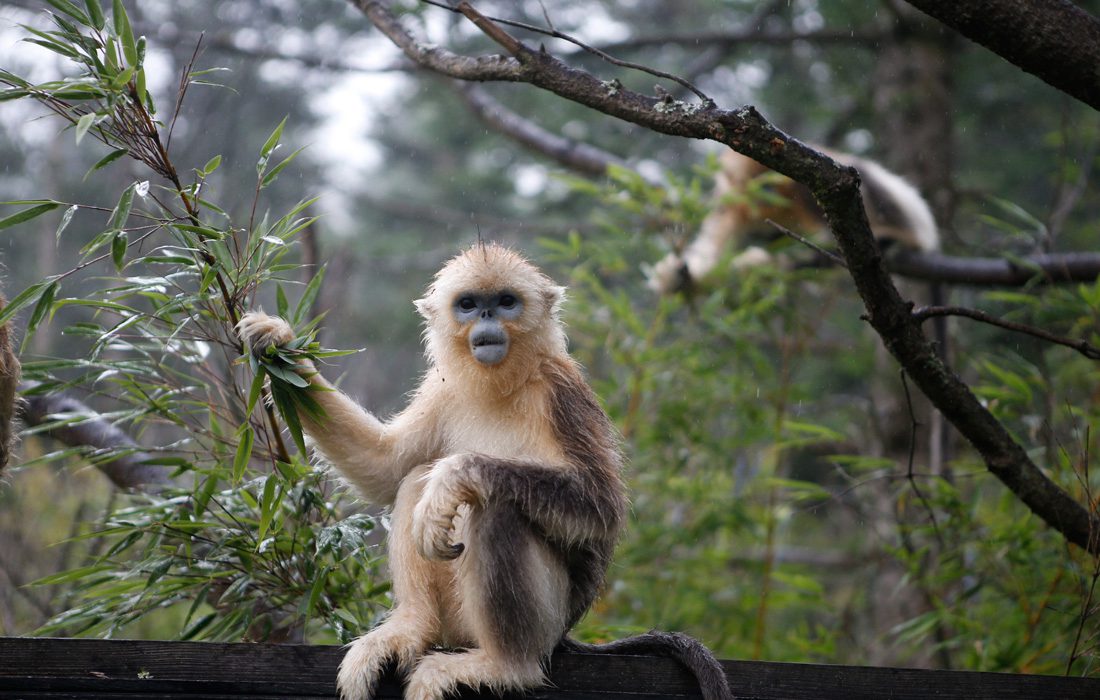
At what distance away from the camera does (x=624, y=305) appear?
4938mm

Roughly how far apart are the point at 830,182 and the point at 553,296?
0.98m

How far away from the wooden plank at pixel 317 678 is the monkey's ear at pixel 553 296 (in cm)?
110

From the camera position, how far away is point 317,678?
2.45 metres

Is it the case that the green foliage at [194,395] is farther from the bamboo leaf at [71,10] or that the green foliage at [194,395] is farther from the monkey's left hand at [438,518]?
the monkey's left hand at [438,518]

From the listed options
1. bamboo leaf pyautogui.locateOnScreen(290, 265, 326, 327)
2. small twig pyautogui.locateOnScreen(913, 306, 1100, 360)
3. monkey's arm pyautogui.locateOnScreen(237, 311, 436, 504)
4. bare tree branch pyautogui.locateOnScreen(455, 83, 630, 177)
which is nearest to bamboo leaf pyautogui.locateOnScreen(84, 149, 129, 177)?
bamboo leaf pyautogui.locateOnScreen(290, 265, 326, 327)

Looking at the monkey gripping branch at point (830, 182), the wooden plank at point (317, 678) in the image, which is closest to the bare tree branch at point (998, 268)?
the monkey gripping branch at point (830, 182)

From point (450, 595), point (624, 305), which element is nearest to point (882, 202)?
point (624, 305)

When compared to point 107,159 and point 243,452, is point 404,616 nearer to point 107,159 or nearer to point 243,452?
point 243,452

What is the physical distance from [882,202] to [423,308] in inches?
204

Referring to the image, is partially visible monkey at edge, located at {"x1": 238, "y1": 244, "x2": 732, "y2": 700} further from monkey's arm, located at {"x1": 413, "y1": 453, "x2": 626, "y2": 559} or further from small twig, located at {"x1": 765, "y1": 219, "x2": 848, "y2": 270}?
small twig, located at {"x1": 765, "y1": 219, "x2": 848, "y2": 270}

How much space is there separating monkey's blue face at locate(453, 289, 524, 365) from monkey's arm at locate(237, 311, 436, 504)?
1.18ft

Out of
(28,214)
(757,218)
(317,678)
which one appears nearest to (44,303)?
(28,214)

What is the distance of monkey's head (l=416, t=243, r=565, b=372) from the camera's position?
2916mm

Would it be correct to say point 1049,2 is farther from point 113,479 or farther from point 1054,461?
point 113,479
